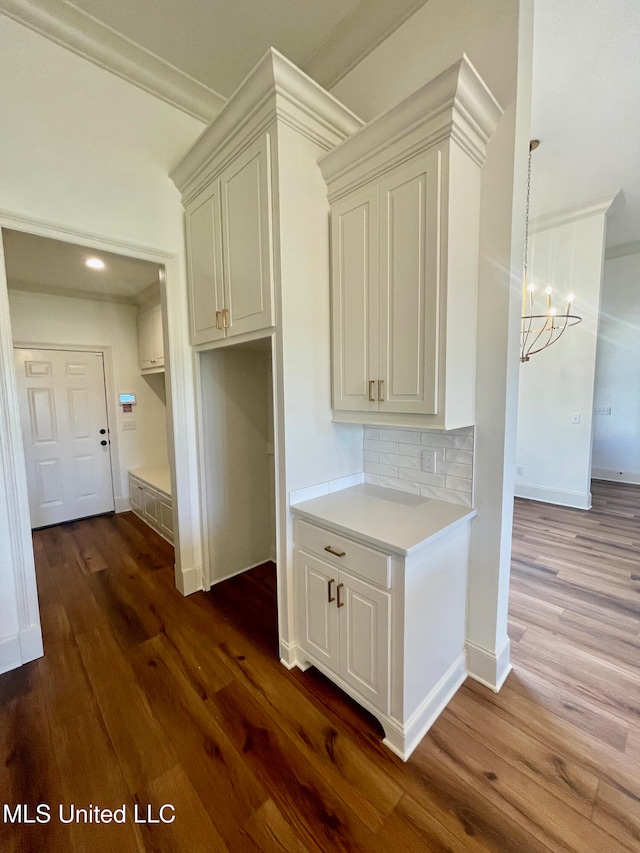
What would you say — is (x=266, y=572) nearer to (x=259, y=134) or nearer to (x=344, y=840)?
(x=344, y=840)

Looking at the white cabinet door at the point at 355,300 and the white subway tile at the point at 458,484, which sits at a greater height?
the white cabinet door at the point at 355,300

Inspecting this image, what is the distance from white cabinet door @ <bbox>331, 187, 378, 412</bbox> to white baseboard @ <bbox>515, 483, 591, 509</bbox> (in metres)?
3.69

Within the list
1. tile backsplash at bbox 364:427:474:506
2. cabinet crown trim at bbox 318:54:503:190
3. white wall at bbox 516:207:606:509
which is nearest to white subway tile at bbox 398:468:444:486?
tile backsplash at bbox 364:427:474:506

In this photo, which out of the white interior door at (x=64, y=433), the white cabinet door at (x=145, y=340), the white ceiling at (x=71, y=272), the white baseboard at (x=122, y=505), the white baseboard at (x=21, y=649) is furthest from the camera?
the white baseboard at (x=122, y=505)

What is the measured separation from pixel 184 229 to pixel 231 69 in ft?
3.30

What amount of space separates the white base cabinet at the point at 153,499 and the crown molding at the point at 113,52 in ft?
9.79

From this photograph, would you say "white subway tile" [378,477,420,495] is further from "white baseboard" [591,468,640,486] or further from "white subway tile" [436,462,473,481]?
"white baseboard" [591,468,640,486]

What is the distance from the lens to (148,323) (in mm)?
3900

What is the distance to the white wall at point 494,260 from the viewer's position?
147cm

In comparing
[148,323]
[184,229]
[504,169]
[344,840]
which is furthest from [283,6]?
[344,840]

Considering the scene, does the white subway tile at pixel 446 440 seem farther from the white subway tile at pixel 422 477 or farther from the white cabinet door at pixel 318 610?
the white cabinet door at pixel 318 610

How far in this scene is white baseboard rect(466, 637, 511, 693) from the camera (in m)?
1.68

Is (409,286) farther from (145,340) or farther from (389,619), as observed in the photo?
(145,340)

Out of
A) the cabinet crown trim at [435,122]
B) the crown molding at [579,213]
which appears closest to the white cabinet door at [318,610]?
the cabinet crown trim at [435,122]
